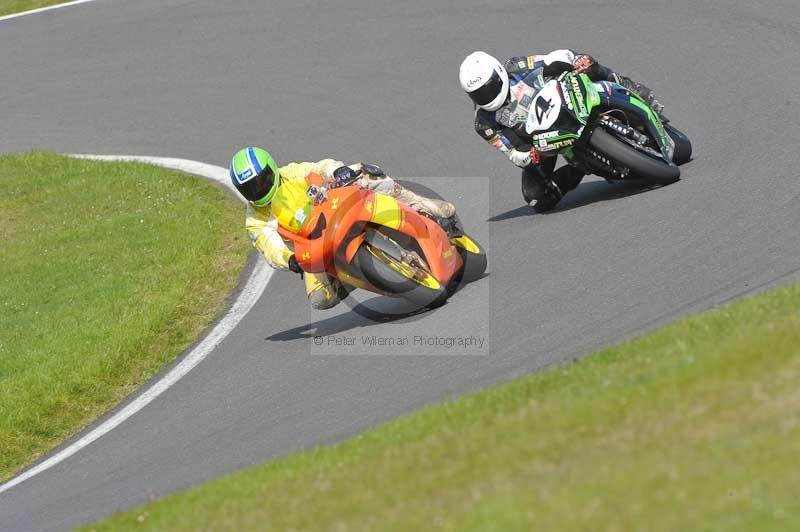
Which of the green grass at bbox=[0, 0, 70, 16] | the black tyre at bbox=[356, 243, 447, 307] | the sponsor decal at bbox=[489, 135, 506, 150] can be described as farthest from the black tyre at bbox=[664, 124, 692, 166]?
the green grass at bbox=[0, 0, 70, 16]

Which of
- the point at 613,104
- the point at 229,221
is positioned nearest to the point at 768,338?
the point at 613,104

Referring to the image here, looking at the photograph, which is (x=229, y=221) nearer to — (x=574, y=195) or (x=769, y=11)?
(x=574, y=195)

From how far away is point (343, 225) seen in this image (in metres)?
9.60

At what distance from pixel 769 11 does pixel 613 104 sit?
17.1 feet

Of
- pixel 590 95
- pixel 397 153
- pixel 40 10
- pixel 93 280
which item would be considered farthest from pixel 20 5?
pixel 590 95

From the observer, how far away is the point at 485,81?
11461mm

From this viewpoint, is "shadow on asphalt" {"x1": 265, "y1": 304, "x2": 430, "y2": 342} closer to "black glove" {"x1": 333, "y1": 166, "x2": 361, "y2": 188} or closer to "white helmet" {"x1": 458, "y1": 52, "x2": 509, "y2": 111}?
"black glove" {"x1": 333, "y1": 166, "x2": 361, "y2": 188}

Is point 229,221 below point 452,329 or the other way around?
below

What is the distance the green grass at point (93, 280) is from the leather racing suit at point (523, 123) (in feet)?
9.62

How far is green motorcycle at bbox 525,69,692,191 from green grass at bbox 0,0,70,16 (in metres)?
13.3

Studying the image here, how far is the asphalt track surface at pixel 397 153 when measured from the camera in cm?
863

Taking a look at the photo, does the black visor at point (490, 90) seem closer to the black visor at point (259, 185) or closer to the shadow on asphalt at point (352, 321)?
the shadow on asphalt at point (352, 321)

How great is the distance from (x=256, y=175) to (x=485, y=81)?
2419 mm

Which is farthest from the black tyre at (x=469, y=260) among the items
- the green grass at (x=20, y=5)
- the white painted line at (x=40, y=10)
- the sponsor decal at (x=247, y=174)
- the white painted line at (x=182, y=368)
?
the green grass at (x=20, y=5)
